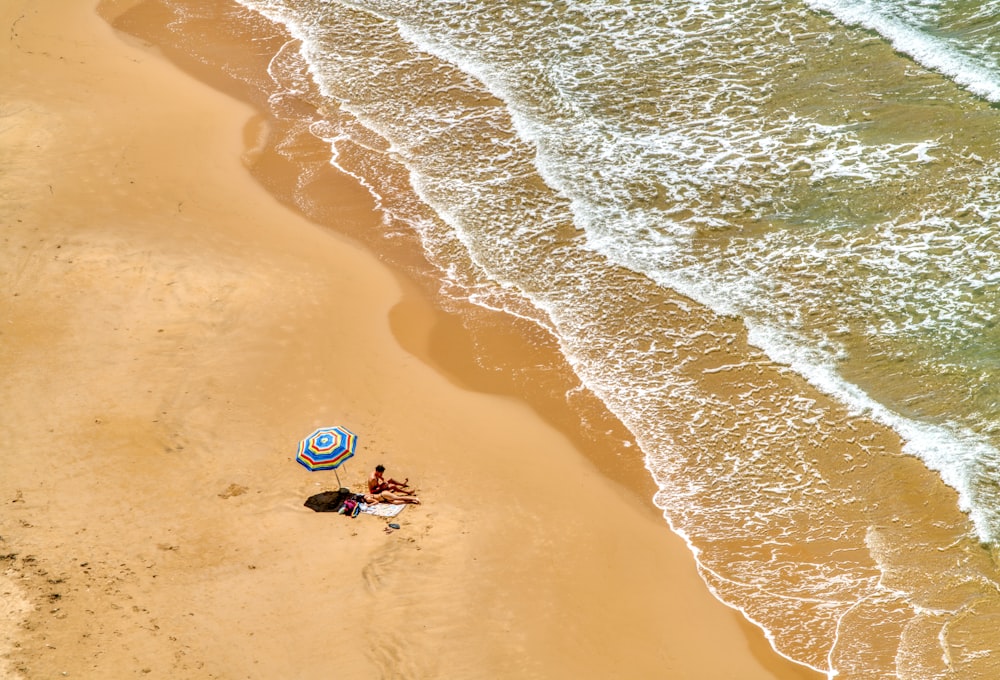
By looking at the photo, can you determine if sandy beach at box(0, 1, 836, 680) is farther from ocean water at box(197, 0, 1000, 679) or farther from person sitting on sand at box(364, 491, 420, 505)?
ocean water at box(197, 0, 1000, 679)

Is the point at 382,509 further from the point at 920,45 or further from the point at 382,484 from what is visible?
the point at 920,45

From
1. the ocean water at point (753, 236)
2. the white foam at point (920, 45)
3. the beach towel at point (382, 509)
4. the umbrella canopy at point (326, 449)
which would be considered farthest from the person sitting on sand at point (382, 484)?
the white foam at point (920, 45)

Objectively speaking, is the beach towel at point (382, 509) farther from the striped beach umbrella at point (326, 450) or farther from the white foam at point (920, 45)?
the white foam at point (920, 45)

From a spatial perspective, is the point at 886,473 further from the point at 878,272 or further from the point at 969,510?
Answer: the point at 878,272

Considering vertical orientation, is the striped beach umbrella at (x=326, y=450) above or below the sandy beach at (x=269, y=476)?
above

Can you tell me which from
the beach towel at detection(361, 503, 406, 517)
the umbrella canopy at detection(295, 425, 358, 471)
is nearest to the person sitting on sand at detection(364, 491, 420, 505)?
the beach towel at detection(361, 503, 406, 517)

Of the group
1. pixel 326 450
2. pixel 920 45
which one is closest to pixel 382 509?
pixel 326 450

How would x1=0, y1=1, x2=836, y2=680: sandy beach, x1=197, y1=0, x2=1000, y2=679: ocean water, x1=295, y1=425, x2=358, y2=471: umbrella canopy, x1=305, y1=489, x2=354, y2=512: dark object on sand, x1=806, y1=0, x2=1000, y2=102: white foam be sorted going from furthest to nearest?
x1=806, y1=0, x2=1000, y2=102: white foam
x1=305, y1=489, x2=354, y2=512: dark object on sand
x1=295, y1=425, x2=358, y2=471: umbrella canopy
x1=197, y1=0, x2=1000, y2=679: ocean water
x1=0, y1=1, x2=836, y2=680: sandy beach
